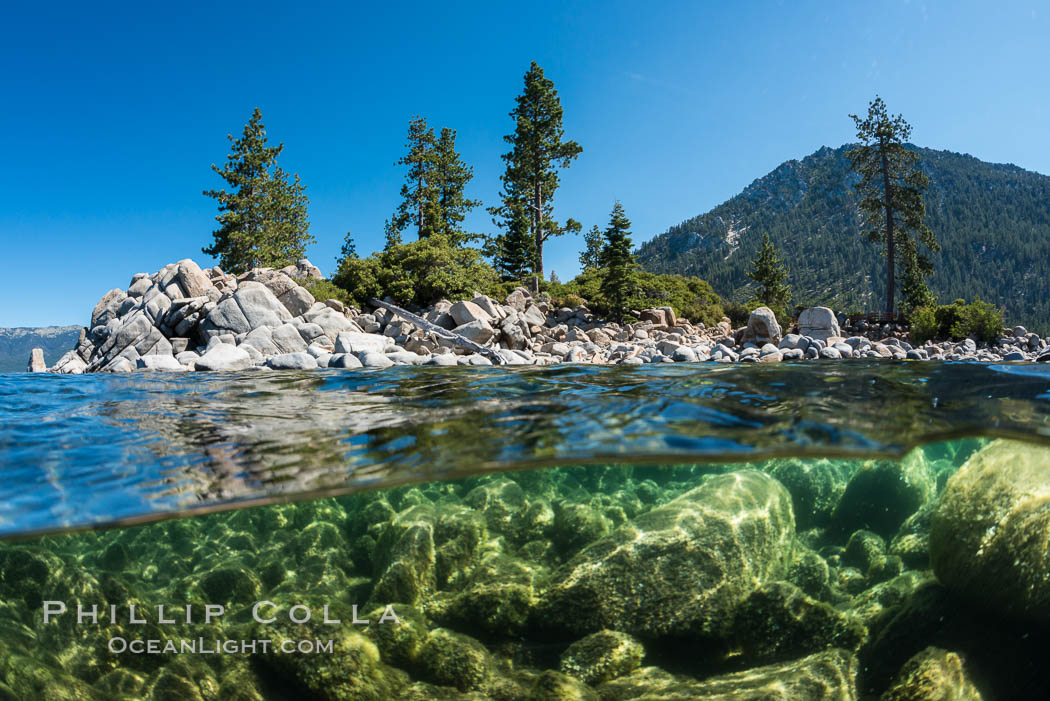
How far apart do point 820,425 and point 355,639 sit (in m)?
3.78

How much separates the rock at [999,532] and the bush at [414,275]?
67.0 ft

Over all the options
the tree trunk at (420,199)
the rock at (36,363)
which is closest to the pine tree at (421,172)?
the tree trunk at (420,199)

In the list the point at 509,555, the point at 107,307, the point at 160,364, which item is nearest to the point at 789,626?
the point at 509,555

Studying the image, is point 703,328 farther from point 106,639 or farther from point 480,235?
point 106,639

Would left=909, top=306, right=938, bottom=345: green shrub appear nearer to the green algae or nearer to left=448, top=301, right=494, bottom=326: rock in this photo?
left=448, top=301, right=494, bottom=326: rock

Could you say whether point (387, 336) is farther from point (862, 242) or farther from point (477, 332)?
point (862, 242)

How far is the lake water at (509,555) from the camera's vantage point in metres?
3.11

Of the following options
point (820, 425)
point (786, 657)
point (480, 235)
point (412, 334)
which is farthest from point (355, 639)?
point (480, 235)

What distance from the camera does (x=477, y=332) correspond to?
52.9 feet

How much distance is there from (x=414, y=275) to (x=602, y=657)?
2171cm

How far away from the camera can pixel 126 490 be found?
328cm

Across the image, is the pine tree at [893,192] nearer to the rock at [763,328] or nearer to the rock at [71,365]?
the rock at [763,328]

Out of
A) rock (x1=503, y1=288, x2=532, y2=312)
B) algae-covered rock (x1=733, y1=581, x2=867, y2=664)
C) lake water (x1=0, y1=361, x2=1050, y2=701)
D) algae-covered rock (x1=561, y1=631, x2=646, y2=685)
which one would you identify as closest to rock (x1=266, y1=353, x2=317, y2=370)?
lake water (x1=0, y1=361, x2=1050, y2=701)

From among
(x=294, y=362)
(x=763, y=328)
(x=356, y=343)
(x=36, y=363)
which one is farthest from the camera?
(x=36, y=363)
